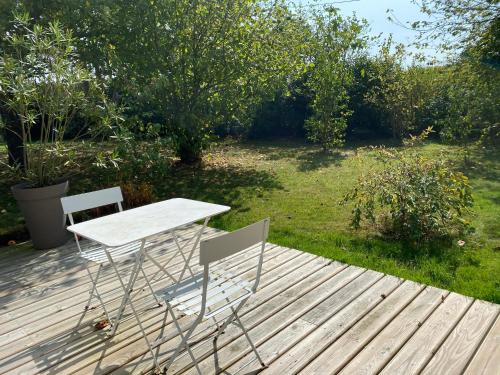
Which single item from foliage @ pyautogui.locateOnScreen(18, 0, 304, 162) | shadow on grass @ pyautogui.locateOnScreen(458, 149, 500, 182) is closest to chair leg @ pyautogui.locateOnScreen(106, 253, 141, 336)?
foliage @ pyautogui.locateOnScreen(18, 0, 304, 162)

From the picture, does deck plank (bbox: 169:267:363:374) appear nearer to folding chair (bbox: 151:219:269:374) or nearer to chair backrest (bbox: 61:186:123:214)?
folding chair (bbox: 151:219:269:374)

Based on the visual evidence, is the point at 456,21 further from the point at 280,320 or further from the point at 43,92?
the point at 43,92

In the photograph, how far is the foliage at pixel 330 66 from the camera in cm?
1051

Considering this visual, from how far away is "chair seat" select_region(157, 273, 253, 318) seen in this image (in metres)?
2.16

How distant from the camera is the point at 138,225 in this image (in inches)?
101

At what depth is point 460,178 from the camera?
4.58 m

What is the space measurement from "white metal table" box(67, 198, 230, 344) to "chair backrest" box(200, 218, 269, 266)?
567mm

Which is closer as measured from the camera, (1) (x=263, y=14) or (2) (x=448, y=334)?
(2) (x=448, y=334)

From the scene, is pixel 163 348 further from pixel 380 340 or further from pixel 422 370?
pixel 422 370

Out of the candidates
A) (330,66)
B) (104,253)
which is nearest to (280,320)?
(104,253)

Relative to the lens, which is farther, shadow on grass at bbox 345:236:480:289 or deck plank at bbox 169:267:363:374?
shadow on grass at bbox 345:236:480:289

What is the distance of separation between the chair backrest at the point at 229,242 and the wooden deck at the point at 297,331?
85 centimetres

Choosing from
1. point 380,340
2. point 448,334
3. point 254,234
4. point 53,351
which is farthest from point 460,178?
point 53,351

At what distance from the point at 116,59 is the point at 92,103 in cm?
205
